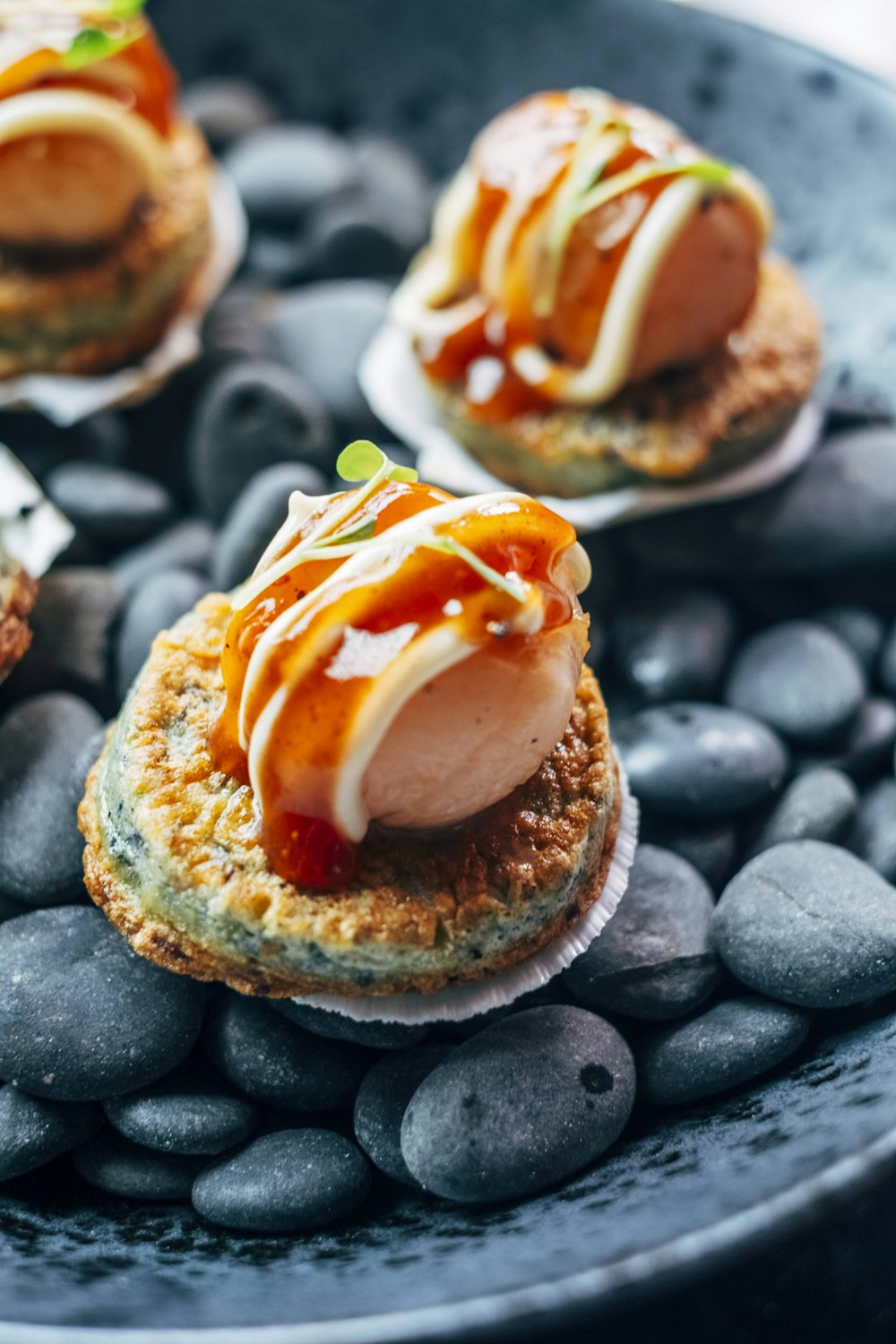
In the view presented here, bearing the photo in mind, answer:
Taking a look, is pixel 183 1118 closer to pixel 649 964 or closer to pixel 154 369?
pixel 649 964

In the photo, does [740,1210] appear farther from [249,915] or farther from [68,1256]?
[68,1256]

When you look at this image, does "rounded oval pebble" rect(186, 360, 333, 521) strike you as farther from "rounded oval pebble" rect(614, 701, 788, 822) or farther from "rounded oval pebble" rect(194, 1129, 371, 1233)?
"rounded oval pebble" rect(194, 1129, 371, 1233)

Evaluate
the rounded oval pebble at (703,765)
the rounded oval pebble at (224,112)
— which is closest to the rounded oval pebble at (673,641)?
the rounded oval pebble at (703,765)

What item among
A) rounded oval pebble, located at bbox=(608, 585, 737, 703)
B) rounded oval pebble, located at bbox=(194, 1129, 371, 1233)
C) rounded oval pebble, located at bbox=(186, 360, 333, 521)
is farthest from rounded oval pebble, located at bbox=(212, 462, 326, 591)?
rounded oval pebble, located at bbox=(194, 1129, 371, 1233)

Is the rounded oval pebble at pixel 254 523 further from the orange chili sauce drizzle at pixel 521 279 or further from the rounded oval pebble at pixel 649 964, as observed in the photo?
the rounded oval pebble at pixel 649 964

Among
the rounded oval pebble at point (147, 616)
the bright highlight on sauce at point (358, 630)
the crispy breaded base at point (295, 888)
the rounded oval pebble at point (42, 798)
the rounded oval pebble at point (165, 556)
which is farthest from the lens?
the rounded oval pebble at point (165, 556)

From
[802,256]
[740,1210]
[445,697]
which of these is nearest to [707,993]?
[740,1210]

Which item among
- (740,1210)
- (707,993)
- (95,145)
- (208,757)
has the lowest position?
(707,993)
